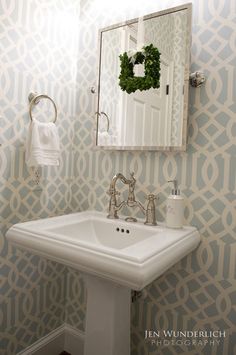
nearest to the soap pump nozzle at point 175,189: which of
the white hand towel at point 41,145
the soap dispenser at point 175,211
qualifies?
the soap dispenser at point 175,211

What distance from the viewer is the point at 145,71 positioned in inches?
48.3

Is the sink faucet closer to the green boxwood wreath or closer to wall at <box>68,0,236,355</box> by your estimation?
wall at <box>68,0,236,355</box>

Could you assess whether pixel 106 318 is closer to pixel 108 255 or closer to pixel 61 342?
pixel 108 255

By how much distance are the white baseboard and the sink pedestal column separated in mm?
509

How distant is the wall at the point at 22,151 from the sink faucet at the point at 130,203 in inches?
14.6

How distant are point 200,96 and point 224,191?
0.41 metres

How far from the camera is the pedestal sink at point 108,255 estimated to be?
751 millimetres

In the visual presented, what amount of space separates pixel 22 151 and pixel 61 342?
3.67 ft

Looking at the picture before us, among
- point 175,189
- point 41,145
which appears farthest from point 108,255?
point 41,145

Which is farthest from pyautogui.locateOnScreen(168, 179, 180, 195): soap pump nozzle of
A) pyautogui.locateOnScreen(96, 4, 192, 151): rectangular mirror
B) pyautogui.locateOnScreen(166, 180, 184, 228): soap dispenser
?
pyautogui.locateOnScreen(96, 4, 192, 151): rectangular mirror

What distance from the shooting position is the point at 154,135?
48.4 inches

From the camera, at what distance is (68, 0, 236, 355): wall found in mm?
1063

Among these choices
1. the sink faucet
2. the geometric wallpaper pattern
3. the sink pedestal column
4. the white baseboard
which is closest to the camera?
the sink pedestal column

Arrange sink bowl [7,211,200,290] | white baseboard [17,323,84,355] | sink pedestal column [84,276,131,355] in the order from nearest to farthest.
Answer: sink bowl [7,211,200,290] < sink pedestal column [84,276,131,355] < white baseboard [17,323,84,355]
